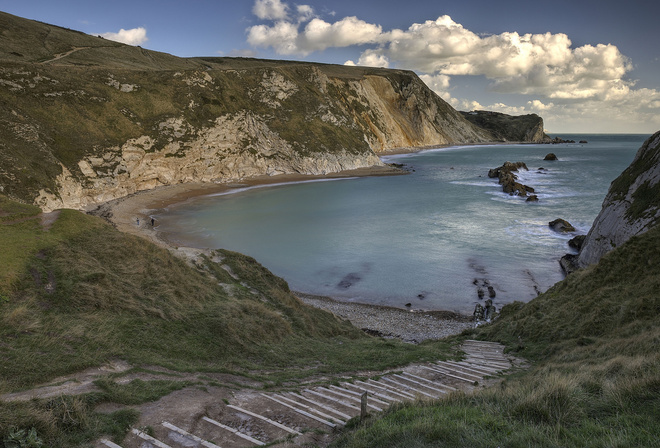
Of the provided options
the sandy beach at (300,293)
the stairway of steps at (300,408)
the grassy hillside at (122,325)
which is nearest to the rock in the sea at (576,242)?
the sandy beach at (300,293)

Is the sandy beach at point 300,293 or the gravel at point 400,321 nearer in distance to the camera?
the gravel at point 400,321

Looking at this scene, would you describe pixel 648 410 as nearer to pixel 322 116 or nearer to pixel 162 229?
pixel 162 229

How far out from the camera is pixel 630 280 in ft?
44.2

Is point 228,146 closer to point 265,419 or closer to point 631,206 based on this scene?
point 631,206

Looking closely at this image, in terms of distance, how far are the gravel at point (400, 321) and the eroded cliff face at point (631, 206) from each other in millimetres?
9765

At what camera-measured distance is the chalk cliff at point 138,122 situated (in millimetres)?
49000

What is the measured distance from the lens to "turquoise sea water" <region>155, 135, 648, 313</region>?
30859 mm

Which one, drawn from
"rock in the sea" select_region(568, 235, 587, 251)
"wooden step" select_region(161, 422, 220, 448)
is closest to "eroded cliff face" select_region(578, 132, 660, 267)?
"rock in the sea" select_region(568, 235, 587, 251)

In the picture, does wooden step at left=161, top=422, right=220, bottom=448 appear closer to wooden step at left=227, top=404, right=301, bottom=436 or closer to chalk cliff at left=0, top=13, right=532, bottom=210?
wooden step at left=227, top=404, right=301, bottom=436

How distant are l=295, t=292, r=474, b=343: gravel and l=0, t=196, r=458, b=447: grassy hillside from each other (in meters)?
3.91

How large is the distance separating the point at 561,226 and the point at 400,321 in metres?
30.5

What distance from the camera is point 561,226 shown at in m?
44.2

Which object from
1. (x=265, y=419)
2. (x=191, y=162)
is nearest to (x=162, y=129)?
(x=191, y=162)

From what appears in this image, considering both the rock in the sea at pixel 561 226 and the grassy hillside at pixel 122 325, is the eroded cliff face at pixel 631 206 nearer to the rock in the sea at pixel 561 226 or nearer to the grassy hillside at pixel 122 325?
the grassy hillside at pixel 122 325
